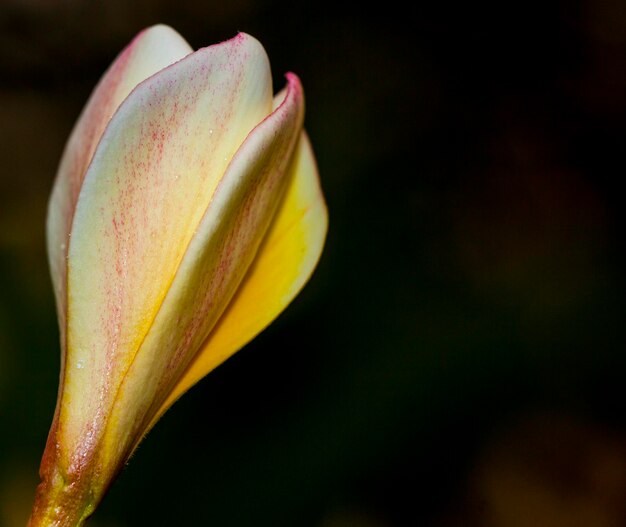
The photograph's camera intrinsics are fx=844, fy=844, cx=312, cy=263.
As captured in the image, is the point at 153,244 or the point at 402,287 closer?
the point at 153,244

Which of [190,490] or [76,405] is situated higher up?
[76,405]

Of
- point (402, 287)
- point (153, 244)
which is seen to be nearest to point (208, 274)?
point (153, 244)

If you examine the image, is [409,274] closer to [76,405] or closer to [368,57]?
[368,57]

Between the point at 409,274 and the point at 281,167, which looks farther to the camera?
the point at 409,274

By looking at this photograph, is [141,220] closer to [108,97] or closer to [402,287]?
[108,97]

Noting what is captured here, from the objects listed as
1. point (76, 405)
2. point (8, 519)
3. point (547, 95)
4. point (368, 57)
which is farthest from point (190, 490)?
point (547, 95)

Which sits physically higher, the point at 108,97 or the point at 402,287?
the point at 108,97
